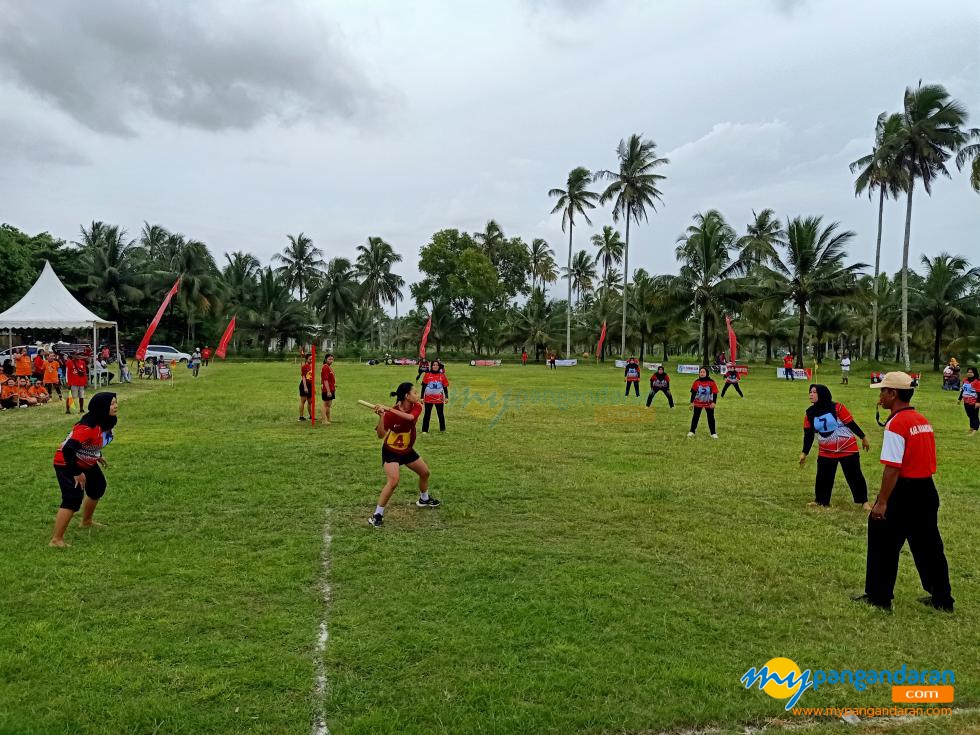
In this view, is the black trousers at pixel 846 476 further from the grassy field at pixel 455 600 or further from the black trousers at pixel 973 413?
the black trousers at pixel 973 413

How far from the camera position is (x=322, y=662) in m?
4.04

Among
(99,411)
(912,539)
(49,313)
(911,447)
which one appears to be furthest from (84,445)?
(49,313)

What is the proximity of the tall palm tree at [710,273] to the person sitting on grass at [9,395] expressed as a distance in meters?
32.7

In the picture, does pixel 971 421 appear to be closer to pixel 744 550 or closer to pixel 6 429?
pixel 744 550

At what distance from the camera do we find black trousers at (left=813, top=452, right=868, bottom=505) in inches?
308

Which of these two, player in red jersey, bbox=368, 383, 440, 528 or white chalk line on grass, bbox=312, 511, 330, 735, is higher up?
player in red jersey, bbox=368, 383, 440, 528

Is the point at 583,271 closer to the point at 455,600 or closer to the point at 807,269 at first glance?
the point at 807,269

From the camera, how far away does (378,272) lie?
6394cm

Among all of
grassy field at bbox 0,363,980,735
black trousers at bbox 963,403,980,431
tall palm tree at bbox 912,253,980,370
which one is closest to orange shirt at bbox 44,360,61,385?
grassy field at bbox 0,363,980,735

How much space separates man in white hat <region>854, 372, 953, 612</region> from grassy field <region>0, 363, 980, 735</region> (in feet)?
0.74

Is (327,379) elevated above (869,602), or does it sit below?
above

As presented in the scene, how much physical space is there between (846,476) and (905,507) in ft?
10.9

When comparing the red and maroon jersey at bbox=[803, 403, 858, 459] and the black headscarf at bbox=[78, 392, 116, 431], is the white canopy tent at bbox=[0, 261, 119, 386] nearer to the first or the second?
the black headscarf at bbox=[78, 392, 116, 431]

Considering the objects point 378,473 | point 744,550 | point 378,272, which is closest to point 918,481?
point 744,550
